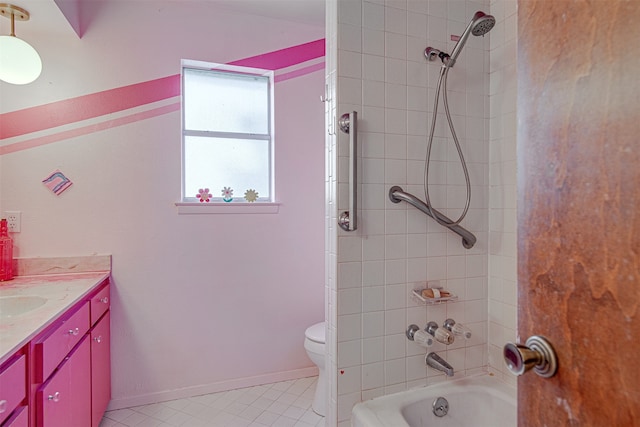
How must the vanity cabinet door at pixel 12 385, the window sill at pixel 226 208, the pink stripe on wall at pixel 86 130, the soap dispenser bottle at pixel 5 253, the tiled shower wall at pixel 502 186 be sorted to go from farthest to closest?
the window sill at pixel 226 208 < the pink stripe on wall at pixel 86 130 < the soap dispenser bottle at pixel 5 253 < the tiled shower wall at pixel 502 186 < the vanity cabinet door at pixel 12 385

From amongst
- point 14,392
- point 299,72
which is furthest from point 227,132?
point 14,392

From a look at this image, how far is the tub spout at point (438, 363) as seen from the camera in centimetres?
139

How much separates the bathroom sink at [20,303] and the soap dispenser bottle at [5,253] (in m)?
0.42

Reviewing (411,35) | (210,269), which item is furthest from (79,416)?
(411,35)

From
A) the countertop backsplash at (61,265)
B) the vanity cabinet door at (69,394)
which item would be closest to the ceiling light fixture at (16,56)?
the countertop backsplash at (61,265)

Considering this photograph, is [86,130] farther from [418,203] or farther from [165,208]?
[418,203]

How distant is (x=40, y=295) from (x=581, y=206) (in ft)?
6.50

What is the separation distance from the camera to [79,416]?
152 centimetres

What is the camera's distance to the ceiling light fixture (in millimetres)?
1739

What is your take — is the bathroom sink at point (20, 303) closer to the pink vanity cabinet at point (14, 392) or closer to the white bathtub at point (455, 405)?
the pink vanity cabinet at point (14, 392)

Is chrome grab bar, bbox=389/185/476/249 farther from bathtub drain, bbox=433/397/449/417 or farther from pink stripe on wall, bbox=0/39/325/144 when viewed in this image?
pink stripe on wall, bbox=0/39/325/144

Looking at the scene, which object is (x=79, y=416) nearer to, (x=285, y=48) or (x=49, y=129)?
(x=49, y=129)

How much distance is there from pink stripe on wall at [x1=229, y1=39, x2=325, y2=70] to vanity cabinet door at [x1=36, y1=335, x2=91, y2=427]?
6.17 feet

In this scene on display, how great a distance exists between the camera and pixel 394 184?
1403mm
